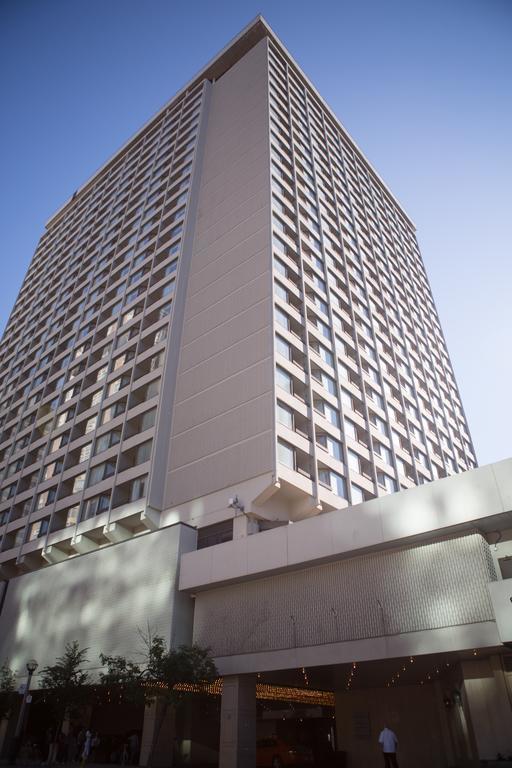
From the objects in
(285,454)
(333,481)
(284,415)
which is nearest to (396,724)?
(333,481)

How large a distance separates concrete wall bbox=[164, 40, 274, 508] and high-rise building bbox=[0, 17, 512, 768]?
0.21m

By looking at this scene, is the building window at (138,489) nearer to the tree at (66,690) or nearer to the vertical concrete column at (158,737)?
the tree at (66,690)

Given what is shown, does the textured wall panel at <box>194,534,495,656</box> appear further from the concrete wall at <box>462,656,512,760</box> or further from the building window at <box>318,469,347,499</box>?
the building window at <box>318,469,347,499</box>

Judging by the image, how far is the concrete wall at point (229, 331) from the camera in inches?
1329

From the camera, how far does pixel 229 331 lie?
128 ft

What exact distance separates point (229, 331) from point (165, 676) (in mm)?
22888

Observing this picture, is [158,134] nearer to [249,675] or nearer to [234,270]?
[234,270]

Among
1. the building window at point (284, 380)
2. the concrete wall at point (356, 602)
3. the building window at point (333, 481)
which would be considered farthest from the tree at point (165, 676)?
the building window at point (284, 380)

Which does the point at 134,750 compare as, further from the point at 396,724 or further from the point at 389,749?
the point at 389,749

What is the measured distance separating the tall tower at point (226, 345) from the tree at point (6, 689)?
8181mm

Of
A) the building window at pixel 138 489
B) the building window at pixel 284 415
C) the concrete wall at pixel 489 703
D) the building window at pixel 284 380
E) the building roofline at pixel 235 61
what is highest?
the building roofline at pixel 235 61

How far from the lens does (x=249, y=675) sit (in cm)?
2611

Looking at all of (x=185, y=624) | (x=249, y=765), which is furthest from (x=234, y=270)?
(x=249, y=765)

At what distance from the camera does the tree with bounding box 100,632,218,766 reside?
935 inches
